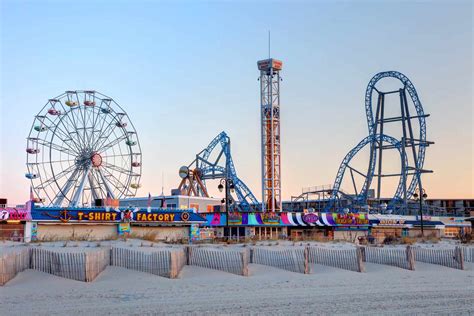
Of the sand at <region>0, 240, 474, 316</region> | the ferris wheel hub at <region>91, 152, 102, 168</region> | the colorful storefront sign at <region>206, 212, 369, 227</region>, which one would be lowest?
the sand at <region>0, 240, 474, 316</region>

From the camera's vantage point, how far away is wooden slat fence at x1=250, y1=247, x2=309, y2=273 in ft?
66.5

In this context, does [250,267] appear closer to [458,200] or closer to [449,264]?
[449,264]

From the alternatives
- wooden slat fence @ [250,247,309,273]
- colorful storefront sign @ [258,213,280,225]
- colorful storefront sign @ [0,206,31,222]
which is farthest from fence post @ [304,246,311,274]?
colorful storefront sign @ [258,213,280,225]

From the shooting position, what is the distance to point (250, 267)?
66.0 ft

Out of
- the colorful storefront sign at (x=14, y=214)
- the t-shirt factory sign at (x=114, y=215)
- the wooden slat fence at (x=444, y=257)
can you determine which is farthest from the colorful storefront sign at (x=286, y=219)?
the wooden slat fence at (x=444, y=257)

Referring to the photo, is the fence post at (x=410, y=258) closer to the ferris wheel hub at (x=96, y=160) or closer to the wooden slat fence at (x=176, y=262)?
the wooden slat fence at (x=176, y=262)

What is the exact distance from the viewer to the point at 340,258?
21.5 metres

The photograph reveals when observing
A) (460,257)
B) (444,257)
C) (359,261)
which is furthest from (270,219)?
(359,261)

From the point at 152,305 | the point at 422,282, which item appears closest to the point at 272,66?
the point at 422,282

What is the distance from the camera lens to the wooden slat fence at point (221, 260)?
62.7ft

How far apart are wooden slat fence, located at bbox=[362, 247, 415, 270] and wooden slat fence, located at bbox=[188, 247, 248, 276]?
6.03m

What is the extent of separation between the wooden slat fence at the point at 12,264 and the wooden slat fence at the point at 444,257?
1514 centimetres

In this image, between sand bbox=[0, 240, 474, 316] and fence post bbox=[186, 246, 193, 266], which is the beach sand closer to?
sand bbox=[0, 240, 474, 316]

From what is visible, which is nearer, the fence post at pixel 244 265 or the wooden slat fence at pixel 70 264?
the wooden slat fence at pixel 70 264
